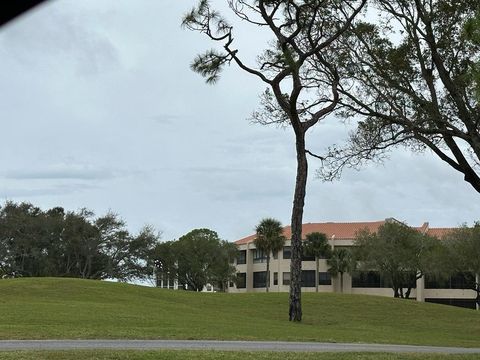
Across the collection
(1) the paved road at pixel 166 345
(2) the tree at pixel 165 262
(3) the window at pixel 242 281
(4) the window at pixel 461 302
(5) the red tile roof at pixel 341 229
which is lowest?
(4) the window at pixel 461 302

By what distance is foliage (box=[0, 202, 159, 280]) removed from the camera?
67562mm

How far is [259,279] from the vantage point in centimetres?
9106

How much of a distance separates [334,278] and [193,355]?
72.1 meters

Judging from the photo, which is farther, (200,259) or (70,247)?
(200,259)

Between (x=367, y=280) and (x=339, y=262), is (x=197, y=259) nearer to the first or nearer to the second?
(x=339, y=262)

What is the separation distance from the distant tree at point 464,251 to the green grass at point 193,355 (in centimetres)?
4282

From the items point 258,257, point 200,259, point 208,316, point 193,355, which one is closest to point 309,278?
point 258,257

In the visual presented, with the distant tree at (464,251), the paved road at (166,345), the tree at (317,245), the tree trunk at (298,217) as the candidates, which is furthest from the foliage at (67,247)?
the paved road at (166,345)

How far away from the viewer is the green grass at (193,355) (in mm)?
12922

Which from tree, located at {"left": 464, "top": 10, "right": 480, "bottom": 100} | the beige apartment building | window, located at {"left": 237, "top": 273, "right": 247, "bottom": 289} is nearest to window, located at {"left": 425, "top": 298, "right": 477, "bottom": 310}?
the beige apartment building

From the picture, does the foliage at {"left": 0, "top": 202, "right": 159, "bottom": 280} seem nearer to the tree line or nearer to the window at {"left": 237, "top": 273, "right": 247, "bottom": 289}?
the tree line

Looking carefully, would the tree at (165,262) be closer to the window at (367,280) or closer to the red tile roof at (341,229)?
the red tile roof at (341,229)

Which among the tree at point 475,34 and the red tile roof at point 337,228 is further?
the red tile roof at point 337,228

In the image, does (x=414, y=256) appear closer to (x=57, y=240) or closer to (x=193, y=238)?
(x=193, y=238)
